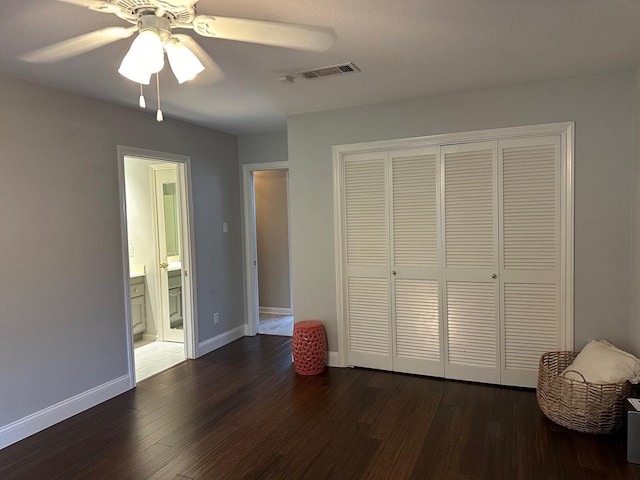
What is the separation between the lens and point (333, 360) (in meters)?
4.14

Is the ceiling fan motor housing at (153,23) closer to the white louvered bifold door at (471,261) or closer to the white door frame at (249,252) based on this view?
the white louvered bifold door at (471,261)

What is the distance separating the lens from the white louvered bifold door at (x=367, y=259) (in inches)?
153

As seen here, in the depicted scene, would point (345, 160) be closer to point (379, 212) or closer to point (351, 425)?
point (379, 212)

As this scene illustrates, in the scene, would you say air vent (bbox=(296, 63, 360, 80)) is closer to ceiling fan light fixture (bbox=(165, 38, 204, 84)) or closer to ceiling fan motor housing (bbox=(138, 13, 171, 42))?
ceiling fan light fixture (bbox=(165, 38, 204, 84))

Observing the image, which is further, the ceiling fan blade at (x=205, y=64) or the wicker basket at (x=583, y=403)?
the wicker basket at (x=583, y=403)

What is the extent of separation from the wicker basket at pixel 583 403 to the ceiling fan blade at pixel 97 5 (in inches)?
123

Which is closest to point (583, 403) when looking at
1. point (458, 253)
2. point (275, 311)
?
point (458, 253)

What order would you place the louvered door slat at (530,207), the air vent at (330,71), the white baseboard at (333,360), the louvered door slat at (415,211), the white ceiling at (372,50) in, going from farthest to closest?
1. the white baseboard at (333,360)
2. the louvered door slat at (415,211)
3. the louvered door slat at (530,207)
4. the air vent at (330,71)
5. the white ceiling at (372,50)

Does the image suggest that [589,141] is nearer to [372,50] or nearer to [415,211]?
[415,211]

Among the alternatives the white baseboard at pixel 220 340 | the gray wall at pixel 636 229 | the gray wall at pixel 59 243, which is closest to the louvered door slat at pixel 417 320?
the gray wall at pixel 636 229

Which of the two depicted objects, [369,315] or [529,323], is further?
[369,315]

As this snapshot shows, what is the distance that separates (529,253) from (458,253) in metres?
0.52

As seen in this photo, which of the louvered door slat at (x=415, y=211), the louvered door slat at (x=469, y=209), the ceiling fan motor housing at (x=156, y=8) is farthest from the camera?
the louvered door slat at (x=415, y=211)

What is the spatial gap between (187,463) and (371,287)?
6.72 feet
